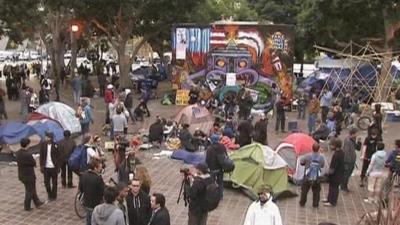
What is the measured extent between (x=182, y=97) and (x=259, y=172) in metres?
16.4

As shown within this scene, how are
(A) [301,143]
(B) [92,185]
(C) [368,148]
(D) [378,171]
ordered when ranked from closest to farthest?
1. (B) [92,185]
2. (D) [378,171]
3. (C) [368,148]
4. (A) [301,143]

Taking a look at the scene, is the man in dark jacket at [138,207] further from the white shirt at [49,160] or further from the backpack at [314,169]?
the backpack at [314,169]

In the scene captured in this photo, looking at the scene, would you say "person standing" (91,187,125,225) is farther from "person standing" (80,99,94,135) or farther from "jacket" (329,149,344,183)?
"person standing" (80,99,94,135)

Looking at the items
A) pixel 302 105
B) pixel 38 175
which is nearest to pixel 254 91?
pixel 302 105

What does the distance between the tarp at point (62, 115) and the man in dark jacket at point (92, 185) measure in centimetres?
932

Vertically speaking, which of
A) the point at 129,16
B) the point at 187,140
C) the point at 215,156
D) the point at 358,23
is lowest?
the point at 187,140

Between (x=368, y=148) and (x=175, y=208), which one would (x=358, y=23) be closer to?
(x=368, y=148)

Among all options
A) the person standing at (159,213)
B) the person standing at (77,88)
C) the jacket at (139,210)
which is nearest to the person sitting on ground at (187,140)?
the jacket at (139,210)

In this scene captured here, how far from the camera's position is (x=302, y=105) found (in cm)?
2486

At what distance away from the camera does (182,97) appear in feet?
94.3

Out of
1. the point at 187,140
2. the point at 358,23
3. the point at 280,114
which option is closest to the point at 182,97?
the point at 280,114

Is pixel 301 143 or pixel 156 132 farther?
pixel 156 132

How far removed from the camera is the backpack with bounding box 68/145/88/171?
11188 mm

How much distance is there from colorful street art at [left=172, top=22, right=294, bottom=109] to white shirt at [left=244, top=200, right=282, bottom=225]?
18808 mm
